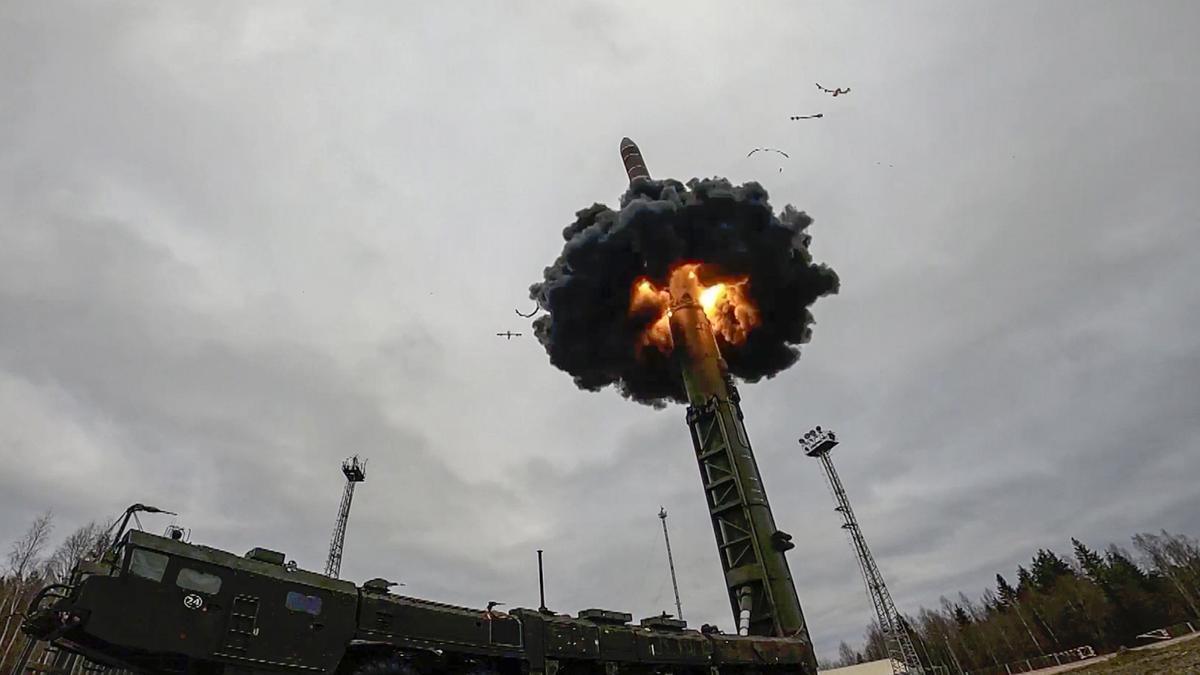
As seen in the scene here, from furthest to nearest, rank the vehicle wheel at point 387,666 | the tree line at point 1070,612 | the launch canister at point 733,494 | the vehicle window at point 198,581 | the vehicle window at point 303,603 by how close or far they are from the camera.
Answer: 1. the tree line at point 1070,612
2. the launch canister at point 733,494
3. the vehicle wheel at point 387,666
4. the vehicle window at point 303,603
5. the vehicle window at point 198,581

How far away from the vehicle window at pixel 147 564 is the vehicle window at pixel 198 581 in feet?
0.87

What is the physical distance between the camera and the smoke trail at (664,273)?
2833cm

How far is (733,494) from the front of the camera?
22.9m

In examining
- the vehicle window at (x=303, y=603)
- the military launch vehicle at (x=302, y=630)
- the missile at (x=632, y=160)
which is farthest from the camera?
the missile at (x=632, y=160)

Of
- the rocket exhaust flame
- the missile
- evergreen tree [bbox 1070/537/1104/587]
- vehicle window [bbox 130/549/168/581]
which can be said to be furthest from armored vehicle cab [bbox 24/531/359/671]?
evergreen tree [bbox 1070/537/1104/587]

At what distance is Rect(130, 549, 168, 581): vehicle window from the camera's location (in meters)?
9.48

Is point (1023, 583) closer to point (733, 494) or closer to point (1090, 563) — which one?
point (1090, 563)

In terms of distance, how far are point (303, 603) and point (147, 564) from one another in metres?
2.42

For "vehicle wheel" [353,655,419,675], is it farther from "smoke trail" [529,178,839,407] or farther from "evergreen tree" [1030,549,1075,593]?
"evergreen tree" [1030,549,1075,593]

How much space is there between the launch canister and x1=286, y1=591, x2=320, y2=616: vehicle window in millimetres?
14887

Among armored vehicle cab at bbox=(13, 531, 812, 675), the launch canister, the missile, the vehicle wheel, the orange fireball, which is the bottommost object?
the vehicle wheel

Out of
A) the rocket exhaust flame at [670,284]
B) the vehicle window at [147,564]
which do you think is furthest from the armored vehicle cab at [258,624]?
the rocket exhaust flame at [670,284]

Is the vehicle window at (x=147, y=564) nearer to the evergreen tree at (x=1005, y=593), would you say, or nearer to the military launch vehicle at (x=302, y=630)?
the military launch vehicle at (x=302, y=630)

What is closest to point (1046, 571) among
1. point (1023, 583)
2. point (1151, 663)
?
point (1023, 583)
